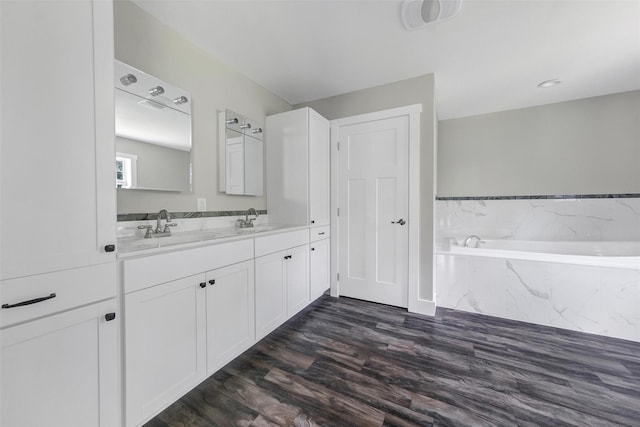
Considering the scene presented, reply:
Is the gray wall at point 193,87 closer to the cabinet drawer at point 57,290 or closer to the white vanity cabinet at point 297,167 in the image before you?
the white vanity cabinet at point 297,167

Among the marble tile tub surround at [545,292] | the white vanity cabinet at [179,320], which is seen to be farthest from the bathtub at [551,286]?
the white vanity cabinet at [179,320]

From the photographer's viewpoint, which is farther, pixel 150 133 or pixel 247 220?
pixel 247 220

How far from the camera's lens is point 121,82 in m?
1.48

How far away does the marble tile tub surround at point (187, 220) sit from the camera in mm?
1494

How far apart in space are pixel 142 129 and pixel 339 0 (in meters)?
1.56

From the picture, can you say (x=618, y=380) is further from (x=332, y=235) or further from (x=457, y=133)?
(x=457, y=133)

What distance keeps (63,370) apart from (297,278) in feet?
5.11

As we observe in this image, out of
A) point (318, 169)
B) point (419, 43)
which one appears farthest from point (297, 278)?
point (419, 43)

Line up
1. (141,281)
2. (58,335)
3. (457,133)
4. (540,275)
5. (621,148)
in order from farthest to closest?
1. (457,133)
2. (621,148)
3. (540,275)
4. (141,281)
5. (58,335)

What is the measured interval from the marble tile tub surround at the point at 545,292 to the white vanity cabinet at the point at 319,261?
4.03 ft

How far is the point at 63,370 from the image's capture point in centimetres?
87

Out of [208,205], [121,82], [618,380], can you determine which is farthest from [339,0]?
[618,380]

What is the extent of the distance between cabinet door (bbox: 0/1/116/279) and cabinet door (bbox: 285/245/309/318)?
1349 mm

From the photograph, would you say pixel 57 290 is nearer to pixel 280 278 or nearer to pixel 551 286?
pixel 280 278
